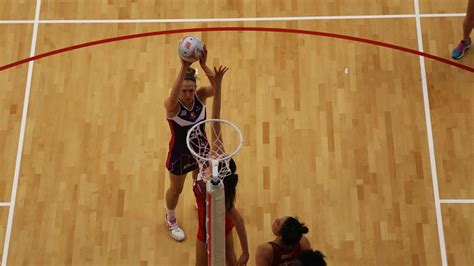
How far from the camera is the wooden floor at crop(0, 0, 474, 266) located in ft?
23.7

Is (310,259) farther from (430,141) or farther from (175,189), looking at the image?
(430,141)

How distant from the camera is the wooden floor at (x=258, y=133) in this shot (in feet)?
23.7

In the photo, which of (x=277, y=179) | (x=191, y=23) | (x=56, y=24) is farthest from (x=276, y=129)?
(x=56, y=24)

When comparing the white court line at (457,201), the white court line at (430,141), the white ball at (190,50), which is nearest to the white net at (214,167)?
the white ball at (190,50)

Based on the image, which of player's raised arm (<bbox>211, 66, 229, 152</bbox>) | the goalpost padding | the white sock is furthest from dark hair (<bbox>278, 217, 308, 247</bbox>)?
the white sock

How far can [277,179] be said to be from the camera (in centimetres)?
755

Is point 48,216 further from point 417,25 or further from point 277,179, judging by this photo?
point 417,25

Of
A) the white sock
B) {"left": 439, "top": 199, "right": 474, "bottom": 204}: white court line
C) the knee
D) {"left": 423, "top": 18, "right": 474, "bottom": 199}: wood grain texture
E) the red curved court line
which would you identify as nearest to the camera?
the knee

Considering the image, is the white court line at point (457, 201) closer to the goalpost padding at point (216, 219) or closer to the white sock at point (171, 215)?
the white sock at point (171, 215)

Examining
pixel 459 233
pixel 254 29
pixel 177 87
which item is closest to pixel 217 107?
pixel 177 87

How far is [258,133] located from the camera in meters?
7.80

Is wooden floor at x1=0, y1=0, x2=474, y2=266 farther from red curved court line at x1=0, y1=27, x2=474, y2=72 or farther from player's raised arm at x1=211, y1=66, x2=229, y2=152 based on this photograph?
player's raised arm at x1=211, y1=66, x2=229, y2=152

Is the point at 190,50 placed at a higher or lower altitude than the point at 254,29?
lower

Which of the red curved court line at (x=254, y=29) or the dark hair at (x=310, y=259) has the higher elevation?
the red curved court line at (x=254, y=29)
